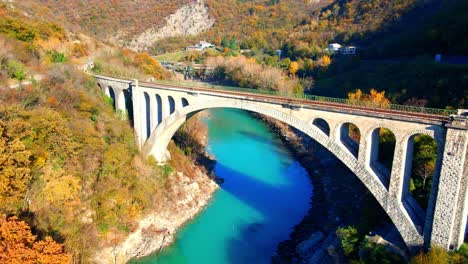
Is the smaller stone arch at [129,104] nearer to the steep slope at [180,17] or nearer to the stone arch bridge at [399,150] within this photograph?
the stone arch bridge at [399,150]

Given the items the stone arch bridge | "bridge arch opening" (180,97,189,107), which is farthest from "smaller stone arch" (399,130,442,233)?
"bridge arch opening" (180,97,189,107)

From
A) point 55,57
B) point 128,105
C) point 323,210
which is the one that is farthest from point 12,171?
point 55,57

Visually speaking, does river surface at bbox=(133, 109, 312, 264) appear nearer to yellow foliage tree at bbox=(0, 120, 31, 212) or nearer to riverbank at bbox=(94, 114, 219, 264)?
riverbank at bbox=(94, 114, 219, 264)

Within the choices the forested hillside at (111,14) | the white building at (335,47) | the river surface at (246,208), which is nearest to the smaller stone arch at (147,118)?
the river surface at (246,208)

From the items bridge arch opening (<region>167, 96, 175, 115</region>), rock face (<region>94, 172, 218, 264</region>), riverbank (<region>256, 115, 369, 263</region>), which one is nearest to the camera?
rock face (<region>94, 172, 218, 264</region>)

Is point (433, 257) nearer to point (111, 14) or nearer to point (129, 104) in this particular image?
point (129, 104)

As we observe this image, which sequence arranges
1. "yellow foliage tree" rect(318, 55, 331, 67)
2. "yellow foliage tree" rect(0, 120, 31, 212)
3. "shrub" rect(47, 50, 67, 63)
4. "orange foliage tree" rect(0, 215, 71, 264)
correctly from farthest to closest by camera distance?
"yellow foliage tree" rect(318, 55, 331, 67), "shrub" rect(47, 50, 67, 63), "yellow foliage tree" rect(0, 120, 31, 212), "orange foliage tree" rect(0, 215, 71, 264)
